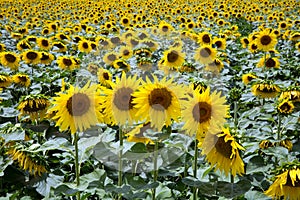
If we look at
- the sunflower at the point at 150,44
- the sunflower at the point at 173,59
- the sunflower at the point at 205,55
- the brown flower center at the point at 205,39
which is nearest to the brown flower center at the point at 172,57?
the sunflower at the point at 173,59

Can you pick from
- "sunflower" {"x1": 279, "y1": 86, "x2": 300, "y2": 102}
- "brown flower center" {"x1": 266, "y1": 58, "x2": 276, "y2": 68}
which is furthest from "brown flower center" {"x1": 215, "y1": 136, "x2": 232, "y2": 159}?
"brown flower center" {"x1": 266, "y1": 58, "x2": 276, "y2": 68}

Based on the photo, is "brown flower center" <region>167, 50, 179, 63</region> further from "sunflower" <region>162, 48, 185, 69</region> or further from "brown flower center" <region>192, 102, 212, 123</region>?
"brown flower center" <region>192, 102, 212, 123</region>

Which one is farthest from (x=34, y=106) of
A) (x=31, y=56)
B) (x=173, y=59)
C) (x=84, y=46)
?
(x=84, y=46)

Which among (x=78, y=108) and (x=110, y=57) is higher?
(x=110, y=57)

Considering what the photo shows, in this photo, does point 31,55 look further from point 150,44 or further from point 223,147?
point 223,147

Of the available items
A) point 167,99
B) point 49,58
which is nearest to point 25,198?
point 167,99

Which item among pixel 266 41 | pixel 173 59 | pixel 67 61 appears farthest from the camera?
pixel 266 41

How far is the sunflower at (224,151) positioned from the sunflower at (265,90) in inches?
61.0

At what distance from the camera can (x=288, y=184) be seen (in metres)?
1.52

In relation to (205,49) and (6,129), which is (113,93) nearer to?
(6,129)

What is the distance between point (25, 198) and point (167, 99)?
76 centimetres

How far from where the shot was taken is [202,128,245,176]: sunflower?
1449mm

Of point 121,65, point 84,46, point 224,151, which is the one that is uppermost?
point 84,46

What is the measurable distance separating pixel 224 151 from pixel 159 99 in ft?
1.07
